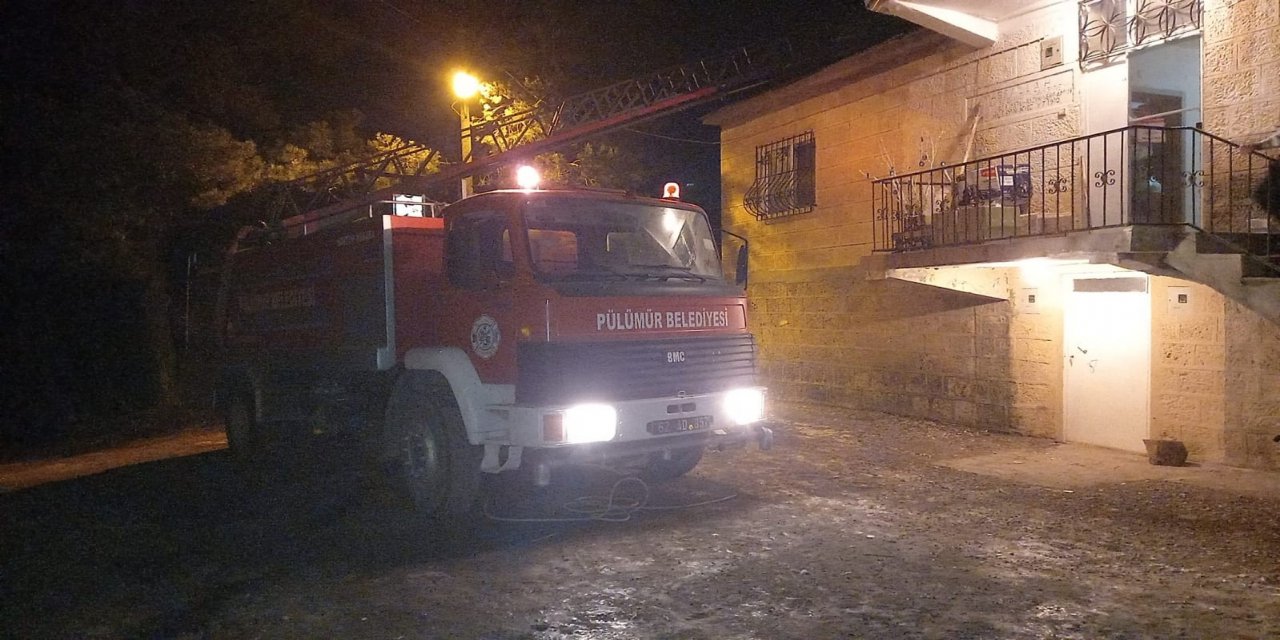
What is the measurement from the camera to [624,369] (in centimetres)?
671

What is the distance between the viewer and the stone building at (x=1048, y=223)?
8422 mm

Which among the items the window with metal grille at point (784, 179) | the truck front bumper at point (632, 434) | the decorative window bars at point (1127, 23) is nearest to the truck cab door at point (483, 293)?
the truck front bumper at point (632, 434)

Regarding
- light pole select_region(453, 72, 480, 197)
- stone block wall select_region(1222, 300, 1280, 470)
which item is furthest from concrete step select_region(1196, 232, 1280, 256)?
light pole select_region(453, 72, 480, 197)

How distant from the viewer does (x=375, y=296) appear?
807 centimetres

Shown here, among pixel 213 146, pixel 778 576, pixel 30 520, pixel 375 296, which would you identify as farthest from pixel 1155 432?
pixel 213 146

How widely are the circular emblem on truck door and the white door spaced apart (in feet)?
21.7

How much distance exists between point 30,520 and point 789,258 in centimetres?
1041

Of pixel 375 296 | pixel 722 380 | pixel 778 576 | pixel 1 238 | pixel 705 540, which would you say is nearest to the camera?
pixel 778 576

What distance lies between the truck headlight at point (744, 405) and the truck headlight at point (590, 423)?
3.61 feet

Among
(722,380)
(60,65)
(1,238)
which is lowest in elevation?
(722,380)

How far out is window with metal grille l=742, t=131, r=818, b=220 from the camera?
46.1ft

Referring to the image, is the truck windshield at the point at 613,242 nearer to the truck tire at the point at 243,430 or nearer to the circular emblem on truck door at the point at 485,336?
the circular emblem on truck door at the point at 485,336

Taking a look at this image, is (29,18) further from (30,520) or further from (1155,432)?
(1155,432)

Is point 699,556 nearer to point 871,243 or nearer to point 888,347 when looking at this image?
point 888,347
